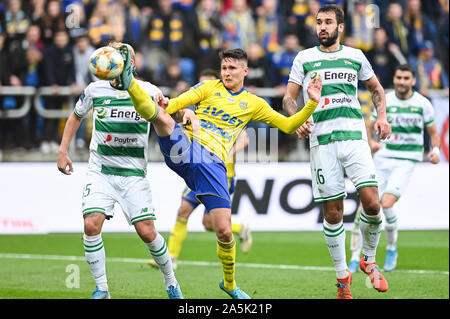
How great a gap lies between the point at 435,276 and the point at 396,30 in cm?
815

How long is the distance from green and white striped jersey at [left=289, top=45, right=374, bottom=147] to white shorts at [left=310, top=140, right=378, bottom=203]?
0.08m

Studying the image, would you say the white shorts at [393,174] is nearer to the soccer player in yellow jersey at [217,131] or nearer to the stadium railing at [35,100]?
the soccer player in yellow jersey at [217,131]

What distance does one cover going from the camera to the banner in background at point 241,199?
14.7m

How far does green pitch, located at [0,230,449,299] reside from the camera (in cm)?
932

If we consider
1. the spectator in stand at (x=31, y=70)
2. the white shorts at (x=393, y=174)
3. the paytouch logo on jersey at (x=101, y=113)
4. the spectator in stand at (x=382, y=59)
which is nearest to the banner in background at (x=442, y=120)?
the spectator in stand at (x=382, y=59)

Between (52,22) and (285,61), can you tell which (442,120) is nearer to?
(285,61)

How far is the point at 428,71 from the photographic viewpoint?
680 inches

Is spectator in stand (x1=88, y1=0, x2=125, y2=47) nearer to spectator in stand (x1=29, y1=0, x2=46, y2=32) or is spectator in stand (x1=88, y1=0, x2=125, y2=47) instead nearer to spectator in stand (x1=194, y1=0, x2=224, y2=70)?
spectator in stand (x1=29, y1=0, x2=46, y2=32)

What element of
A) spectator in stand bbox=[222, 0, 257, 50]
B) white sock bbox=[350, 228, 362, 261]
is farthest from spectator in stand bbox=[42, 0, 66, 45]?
white sock bbox=[350, 228, 362, 261]

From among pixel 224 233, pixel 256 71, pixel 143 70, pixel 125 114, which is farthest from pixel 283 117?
pixel 143 70

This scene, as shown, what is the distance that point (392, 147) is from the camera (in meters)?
12.0

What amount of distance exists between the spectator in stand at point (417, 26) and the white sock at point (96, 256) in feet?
36.6

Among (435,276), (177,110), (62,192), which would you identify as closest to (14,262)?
(62,192)

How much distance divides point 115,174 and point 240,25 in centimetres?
1029
